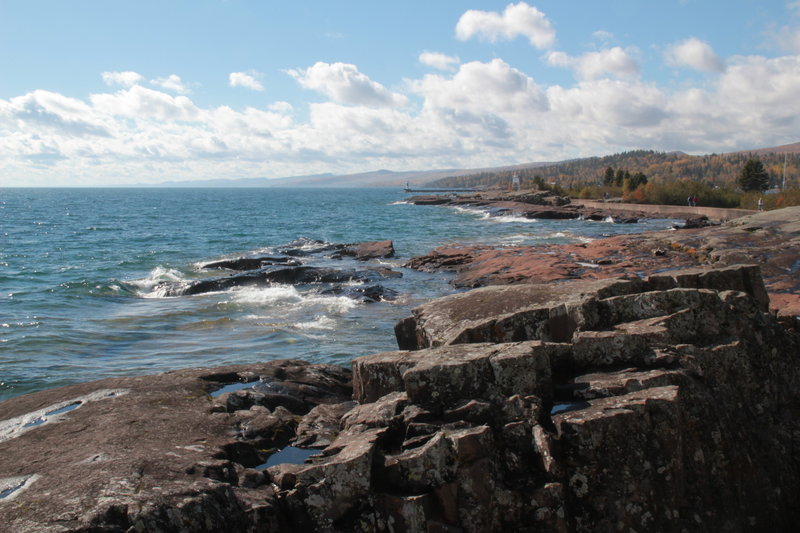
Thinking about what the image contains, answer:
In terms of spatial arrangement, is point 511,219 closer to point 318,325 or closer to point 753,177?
point 753,177

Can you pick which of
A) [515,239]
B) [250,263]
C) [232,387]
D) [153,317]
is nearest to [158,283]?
[250,263]

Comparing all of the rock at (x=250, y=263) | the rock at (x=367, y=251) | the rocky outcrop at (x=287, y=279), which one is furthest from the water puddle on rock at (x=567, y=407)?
the rock at (x=367, y=251)

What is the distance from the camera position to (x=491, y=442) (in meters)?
5.84

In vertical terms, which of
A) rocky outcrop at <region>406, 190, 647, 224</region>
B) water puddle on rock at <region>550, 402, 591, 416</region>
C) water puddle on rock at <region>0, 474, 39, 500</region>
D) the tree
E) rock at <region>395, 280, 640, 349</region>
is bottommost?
rocky outcrop at <region>406, 190, 647, 224</region>

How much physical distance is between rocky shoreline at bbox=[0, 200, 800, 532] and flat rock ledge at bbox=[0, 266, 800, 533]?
0.02 metres

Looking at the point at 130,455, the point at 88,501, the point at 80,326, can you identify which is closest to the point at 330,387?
the point at 130,455

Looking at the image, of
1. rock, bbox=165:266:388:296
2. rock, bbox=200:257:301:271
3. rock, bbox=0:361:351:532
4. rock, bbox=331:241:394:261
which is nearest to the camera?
rock, bbox=0:361:351:532

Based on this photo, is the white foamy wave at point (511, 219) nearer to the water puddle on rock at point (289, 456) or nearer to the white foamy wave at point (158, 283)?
the white foamy wave at point (158, 283)

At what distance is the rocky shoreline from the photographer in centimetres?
554

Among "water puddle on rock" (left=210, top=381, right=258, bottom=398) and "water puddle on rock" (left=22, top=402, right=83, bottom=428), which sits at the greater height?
"water puddle on rock" (left=22, top=402, right=83, bottom=428)

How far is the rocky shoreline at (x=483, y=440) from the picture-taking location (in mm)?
5535

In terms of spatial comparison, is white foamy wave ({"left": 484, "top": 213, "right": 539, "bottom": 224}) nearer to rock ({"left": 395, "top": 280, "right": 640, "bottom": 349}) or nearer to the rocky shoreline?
rock ({"left": 395, "top": 280, "right": 640, "bottom": 349})

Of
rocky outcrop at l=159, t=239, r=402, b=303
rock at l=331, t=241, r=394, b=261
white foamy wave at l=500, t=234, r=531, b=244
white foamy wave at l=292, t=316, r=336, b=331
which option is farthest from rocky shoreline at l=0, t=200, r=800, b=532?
white foamy wave at l=500, t=234, r=531, b=244

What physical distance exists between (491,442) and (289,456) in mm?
2840
